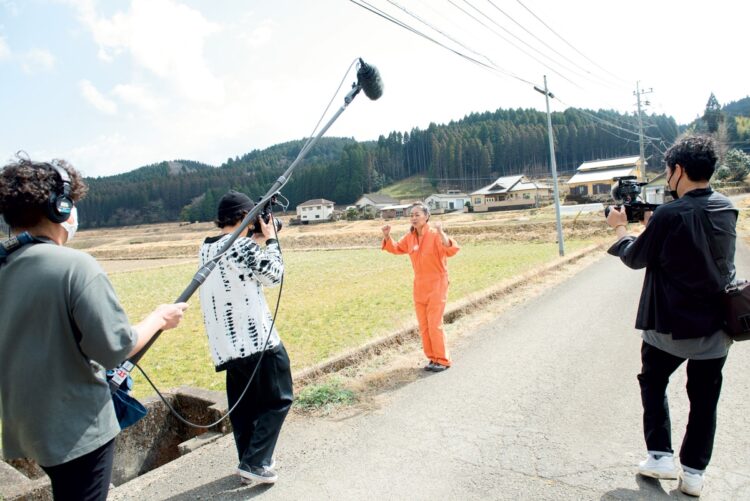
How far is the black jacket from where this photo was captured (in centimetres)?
279

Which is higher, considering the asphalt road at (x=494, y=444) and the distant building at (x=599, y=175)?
the distant building at (x=599, y=175)

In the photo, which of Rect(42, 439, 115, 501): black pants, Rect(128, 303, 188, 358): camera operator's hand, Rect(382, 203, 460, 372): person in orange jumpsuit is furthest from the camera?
Rect(382, 203, 460, 372): person in orange jumpsuit

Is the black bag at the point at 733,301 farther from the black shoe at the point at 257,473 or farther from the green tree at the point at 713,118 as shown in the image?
the green tree at the point at 713,118

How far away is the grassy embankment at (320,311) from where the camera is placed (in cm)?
747

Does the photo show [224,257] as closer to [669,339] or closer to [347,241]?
[669,339]

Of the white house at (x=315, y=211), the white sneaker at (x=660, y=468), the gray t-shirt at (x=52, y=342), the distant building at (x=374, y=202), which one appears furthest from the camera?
the distant building at (x=374, y=202)

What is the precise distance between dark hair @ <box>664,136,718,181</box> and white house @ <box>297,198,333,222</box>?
230 ft

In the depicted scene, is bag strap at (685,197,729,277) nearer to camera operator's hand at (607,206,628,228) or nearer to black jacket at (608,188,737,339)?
black jacket at (608,188,737,339)

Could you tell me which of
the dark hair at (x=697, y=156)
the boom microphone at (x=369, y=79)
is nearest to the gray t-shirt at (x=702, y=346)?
the dark hair at (x=697, y=156)

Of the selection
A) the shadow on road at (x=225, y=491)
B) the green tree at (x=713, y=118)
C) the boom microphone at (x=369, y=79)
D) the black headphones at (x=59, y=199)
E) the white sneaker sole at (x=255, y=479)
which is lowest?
the shadow on road at (x=225, y=491)

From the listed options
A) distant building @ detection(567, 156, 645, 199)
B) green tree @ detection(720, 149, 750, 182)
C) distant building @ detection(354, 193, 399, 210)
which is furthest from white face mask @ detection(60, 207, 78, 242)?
distant building @ detection(354, 193, 399, 210)

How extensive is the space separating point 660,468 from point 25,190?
3786 mm

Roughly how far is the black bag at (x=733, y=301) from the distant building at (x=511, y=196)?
190ft

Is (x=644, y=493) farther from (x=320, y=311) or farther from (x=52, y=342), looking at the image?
(x=320, y=311)
